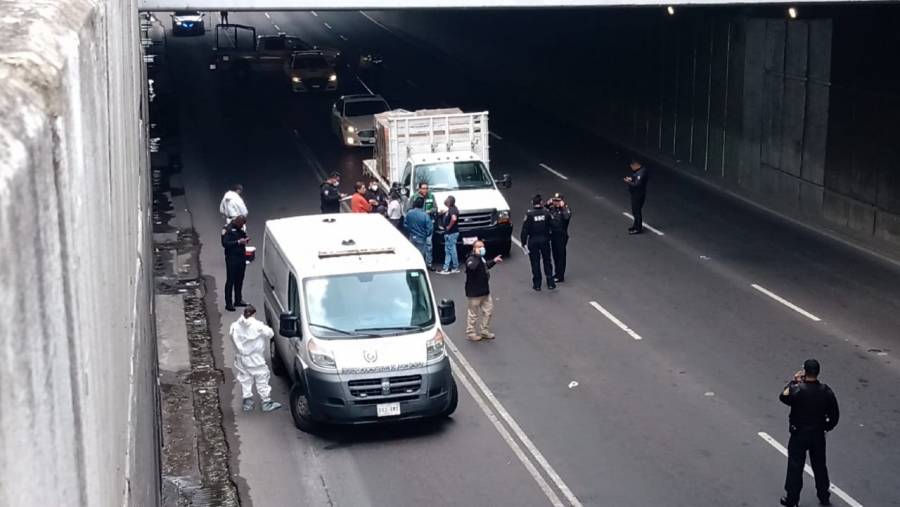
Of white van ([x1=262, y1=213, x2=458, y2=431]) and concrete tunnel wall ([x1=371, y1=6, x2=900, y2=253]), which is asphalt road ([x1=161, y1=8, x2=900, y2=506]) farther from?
concrete tunnel wall ([x1=371, y1=6, x2=900, y2=253])

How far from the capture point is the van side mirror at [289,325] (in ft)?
49.9

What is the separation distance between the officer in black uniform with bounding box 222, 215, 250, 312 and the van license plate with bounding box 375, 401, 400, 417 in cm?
616

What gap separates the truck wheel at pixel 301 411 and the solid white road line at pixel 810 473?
5165 mm

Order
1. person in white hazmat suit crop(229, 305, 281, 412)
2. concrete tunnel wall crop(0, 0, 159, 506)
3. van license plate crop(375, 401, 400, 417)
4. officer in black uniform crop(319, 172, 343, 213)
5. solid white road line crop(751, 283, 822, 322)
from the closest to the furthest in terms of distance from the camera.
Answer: concrete tunnel wall crop(0, 0, 159, 506), van license plate crop(375, 401, 400, 417), person in white hazmat suit crop(229, 305, 281, 412), solid white road line crop(751, 283, 822, 322), officer in black uniform crop(319, 172, 343, 213)

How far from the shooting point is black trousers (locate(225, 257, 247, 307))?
20.2m

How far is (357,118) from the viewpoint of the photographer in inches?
1433

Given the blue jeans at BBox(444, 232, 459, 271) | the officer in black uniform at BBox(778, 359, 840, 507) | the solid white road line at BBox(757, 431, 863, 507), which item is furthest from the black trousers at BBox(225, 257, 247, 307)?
the officer in black uniform at BBox(778, 359, 840, 507)

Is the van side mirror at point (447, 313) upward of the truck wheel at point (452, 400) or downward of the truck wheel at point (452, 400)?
upward

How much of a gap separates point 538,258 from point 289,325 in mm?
7240

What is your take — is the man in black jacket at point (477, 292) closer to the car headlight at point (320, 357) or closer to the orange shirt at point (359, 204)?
the car headlight at point (320, 357)

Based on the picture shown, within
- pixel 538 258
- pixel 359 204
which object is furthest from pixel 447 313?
pixel 359 204

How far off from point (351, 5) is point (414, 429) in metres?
10.9

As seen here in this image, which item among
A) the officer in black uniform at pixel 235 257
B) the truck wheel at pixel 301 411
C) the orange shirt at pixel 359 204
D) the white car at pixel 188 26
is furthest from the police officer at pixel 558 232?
the white car at pixel 188 26

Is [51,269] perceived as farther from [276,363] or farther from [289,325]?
[276,363]
